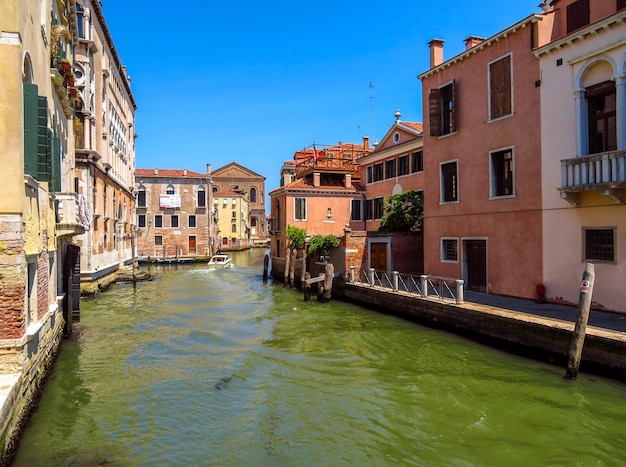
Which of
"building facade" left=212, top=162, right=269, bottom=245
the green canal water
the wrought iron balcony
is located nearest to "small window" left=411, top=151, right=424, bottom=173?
the green canal water

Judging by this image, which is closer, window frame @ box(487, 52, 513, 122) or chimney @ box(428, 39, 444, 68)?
window frame @ box(487, 52, 513, 122)

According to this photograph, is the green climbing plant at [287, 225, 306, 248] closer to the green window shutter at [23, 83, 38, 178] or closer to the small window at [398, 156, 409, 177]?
the small window at [398, 156, 409, 177]

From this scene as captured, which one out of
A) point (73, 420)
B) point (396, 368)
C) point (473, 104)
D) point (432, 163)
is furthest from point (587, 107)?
point (73, 420)

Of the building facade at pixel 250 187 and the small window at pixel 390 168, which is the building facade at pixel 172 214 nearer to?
the small window at pixel 390 168

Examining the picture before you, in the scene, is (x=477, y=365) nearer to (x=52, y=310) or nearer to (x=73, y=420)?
(x=73, y=420)

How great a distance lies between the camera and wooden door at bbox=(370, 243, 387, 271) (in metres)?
18.7

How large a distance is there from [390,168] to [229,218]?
4387 cm

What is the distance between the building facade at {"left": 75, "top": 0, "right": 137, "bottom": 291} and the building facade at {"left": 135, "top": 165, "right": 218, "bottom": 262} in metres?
10.8

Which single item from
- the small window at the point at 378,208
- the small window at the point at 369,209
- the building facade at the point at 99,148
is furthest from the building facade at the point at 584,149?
the building facade at the point at 99,148

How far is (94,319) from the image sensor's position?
1533cm

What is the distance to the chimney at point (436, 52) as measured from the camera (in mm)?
16953

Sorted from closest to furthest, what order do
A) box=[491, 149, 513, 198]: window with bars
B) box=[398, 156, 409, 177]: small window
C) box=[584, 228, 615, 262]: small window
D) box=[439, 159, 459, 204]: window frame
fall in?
1. box=[584, 228, 615, 262]: small window
2. box=[491, 149, 513, 198]: window with bars
3. box=[439, 159, 459, 204]: window frame
4. box=[398, 156, 409, 177]: small window

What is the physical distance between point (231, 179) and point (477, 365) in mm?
71914

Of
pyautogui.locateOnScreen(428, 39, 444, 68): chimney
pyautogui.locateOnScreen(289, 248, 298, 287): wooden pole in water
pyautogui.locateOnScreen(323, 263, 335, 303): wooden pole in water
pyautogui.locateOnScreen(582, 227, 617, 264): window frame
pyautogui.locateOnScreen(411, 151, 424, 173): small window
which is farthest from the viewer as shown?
pyautogui.locateOnScreen(289, 248, 298, 287): wooden pole in water
